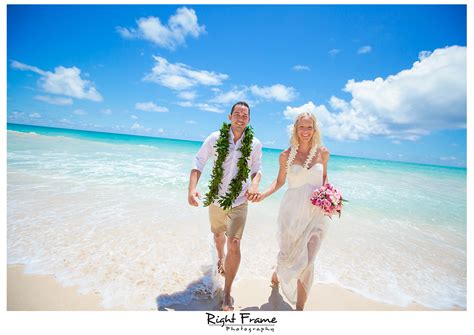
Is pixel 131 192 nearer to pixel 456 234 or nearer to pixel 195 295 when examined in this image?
pixel 195 295

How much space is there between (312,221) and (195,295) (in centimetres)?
192

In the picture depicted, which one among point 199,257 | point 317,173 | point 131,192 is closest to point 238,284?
point 199,257

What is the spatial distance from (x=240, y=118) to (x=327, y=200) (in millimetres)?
1572

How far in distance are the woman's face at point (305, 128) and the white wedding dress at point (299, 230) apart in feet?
1.38

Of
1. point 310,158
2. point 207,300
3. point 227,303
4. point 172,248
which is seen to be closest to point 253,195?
point 310,158

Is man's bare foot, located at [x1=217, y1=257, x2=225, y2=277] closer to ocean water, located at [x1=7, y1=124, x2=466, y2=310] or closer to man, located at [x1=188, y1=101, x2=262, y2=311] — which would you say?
man, located at [x1=188, y1=101, x2=262, y2=311]

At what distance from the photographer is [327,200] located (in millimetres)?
3154

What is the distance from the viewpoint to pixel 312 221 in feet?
11.1

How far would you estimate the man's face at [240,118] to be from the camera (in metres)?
3.43

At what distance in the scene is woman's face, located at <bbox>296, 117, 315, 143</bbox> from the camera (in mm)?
3459

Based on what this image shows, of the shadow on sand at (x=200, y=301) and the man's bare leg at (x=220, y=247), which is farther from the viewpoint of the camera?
the man's bare leg at (x=220, y=247)

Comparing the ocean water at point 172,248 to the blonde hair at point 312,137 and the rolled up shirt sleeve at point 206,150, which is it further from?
the blonde hair at point 312,137
